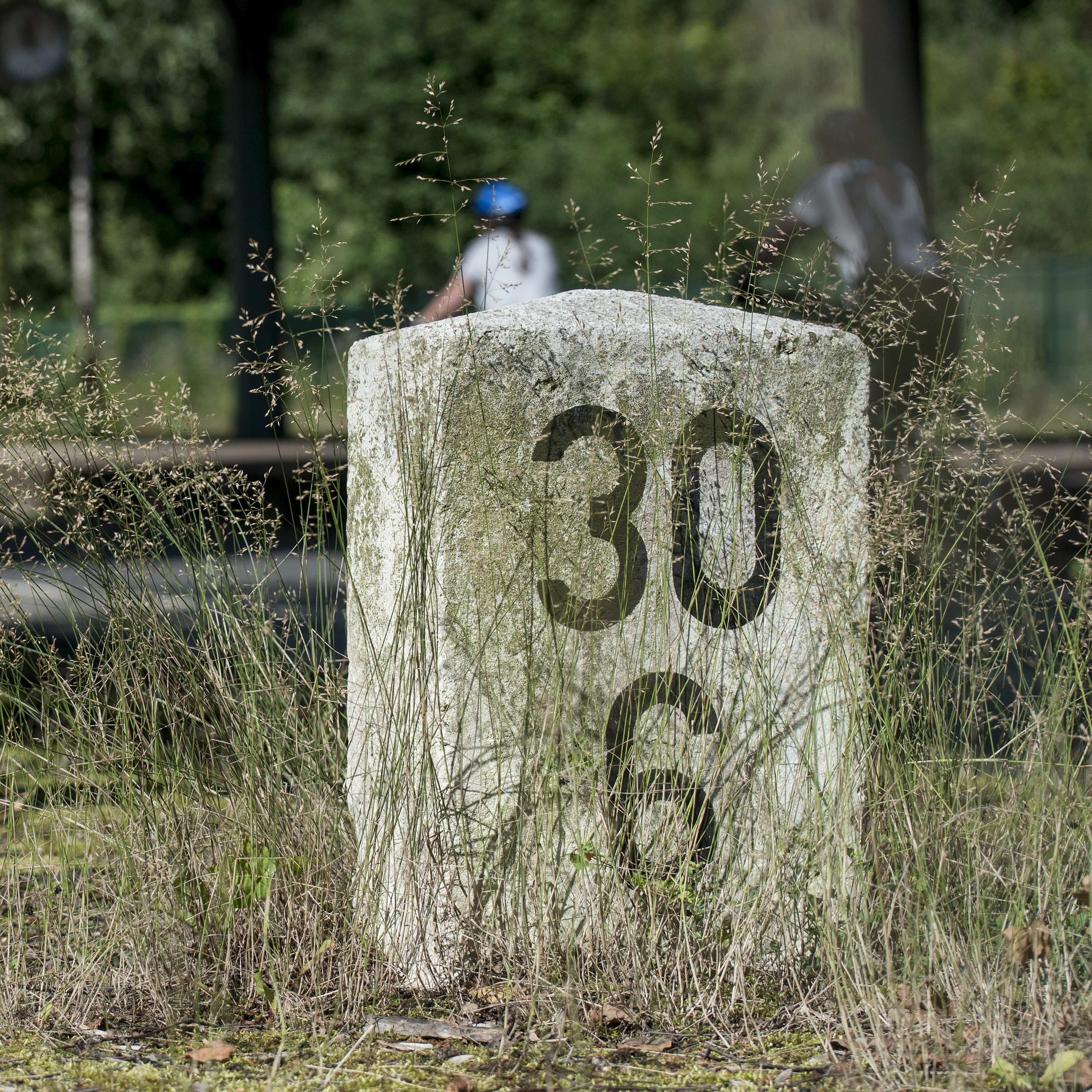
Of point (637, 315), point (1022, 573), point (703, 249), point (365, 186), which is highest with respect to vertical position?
point (365, 186)

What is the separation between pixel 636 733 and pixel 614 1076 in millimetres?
494

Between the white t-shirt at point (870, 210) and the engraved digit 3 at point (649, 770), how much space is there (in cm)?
217

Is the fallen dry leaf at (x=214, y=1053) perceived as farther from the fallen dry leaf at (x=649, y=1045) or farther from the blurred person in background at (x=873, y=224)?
the blurred person in background at (x=873, y=224)

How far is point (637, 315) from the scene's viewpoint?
209cm

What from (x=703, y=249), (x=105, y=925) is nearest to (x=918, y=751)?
(x=105, y=925)

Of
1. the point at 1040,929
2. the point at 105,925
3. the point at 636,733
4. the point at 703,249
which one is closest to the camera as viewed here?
the point at 1040,929

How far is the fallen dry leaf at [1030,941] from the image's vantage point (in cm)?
168

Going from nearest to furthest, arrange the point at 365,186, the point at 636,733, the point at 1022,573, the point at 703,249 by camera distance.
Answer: the point at 636,733
the point at 1022,573
the point at 703,249
the point at 365,186

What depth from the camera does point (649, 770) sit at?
1985 mm

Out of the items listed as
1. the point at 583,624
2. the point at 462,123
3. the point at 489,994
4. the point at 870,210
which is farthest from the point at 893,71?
the point at 462,123

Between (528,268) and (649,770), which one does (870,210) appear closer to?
(528,268)

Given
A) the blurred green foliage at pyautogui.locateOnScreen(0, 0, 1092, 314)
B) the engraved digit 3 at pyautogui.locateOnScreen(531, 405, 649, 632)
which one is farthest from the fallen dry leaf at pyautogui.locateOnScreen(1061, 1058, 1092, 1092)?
the blurred green foliage at pyautogui.locateOnScreen(0, 0, 1092, 314)

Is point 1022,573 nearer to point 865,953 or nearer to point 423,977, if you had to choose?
point 865,953

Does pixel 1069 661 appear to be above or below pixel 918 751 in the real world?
above
